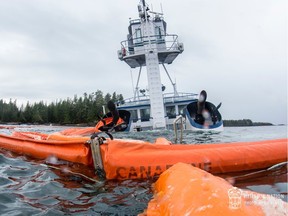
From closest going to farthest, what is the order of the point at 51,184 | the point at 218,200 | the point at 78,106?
the point at 218,200, the point at 51,184, the point at 78,106

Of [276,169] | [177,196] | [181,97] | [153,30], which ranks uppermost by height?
[153,30]

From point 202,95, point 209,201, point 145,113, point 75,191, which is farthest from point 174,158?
point 145,113

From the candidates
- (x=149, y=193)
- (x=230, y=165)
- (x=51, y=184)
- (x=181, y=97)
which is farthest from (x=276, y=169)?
(x=181, y=97)

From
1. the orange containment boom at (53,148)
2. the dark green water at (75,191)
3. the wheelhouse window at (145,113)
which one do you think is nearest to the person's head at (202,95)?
the wheelhouse window at (145,113)

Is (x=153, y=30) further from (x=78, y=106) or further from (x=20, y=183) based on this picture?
(x=78, y=106)

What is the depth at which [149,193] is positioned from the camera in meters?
3.27

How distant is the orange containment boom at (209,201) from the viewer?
169 cm

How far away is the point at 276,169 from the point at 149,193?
2.15 meters

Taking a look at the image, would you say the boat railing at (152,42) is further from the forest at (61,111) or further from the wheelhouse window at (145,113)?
the forest at (61,111)

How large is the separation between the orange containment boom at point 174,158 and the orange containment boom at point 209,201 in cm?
135

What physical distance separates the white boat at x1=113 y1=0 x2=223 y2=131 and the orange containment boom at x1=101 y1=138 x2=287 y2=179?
1149cm

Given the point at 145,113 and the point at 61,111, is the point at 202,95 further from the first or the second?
the point at 61,111

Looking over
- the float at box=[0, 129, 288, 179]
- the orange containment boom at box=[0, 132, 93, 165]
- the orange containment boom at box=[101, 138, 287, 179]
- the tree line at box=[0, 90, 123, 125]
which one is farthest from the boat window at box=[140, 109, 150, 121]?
the tree line at box=[0, 90, 123, 125]

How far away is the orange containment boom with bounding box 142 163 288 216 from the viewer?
1.69 metres
